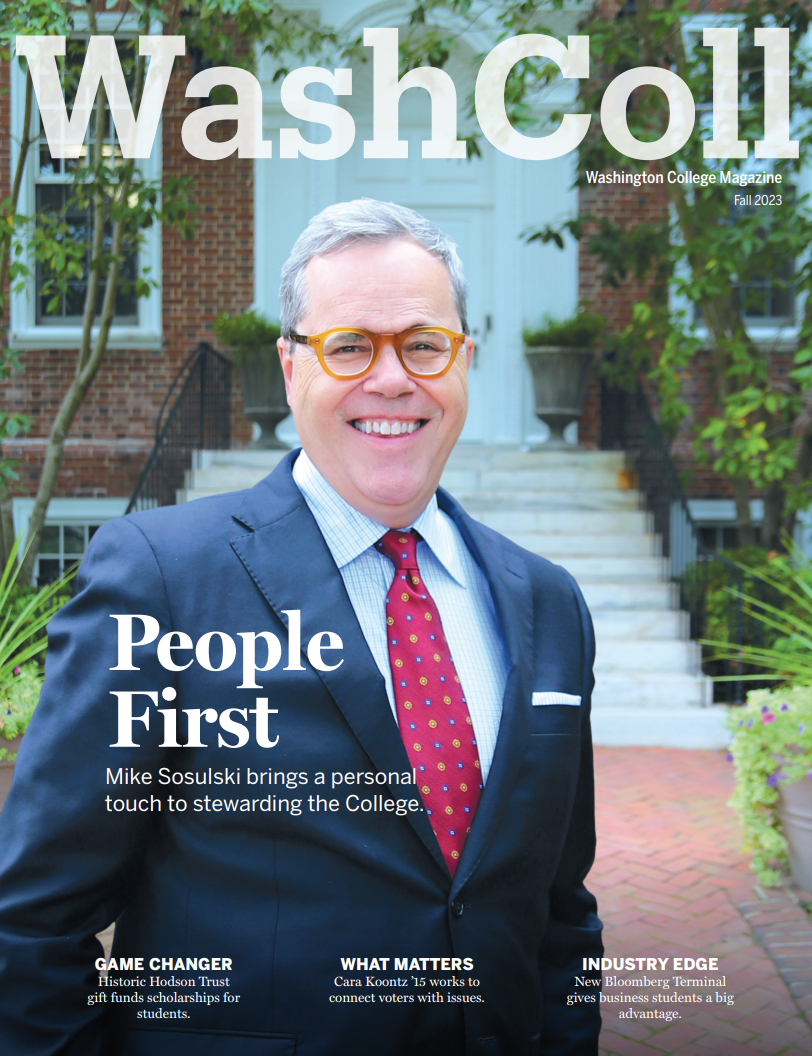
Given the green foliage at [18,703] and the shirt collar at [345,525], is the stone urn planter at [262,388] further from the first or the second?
the shirt collar at [345,525]

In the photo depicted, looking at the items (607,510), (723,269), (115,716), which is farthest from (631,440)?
(115,716)

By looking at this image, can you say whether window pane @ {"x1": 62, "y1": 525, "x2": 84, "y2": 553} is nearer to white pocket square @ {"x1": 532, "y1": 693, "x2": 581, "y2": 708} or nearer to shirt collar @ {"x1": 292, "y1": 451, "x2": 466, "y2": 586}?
shirt collar @ {"x1": 292, "y1": 451, "x2": 466, "y2": 586}

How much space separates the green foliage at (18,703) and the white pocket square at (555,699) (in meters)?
2.59

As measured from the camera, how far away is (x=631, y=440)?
8953 millimetres

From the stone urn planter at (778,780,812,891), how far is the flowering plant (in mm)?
49

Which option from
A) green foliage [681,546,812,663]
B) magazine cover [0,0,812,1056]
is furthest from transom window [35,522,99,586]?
green foliage [681,546,812,663]

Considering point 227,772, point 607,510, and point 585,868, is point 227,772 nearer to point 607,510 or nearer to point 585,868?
point 585,868

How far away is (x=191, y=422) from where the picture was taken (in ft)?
29.6

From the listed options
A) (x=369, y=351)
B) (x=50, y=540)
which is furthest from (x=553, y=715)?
(x=50, y=540)

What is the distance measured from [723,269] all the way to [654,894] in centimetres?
420

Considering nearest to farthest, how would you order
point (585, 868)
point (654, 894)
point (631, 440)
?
1. point (585, 868)
2. point (654, 894)
3. point (631, 440)

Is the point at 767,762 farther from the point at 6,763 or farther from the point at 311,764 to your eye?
the point at 311,764

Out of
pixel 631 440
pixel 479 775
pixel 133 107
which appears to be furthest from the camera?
pixel 631 440

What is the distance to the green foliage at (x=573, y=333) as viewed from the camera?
356 inches
